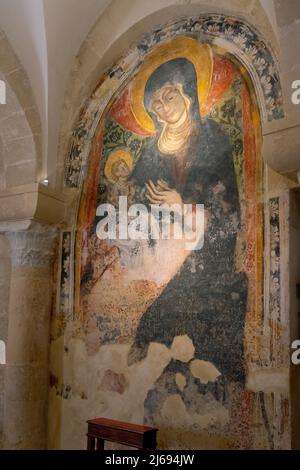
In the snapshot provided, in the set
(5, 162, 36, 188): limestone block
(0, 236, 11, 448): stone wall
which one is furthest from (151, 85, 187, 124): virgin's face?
(0, 236, 11, 448): stone wall

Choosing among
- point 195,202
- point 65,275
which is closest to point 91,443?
point 65,275

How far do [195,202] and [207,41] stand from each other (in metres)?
1.48

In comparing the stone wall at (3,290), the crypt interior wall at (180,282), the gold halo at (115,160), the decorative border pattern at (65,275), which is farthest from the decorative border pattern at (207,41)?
the stone wall at (3,290)

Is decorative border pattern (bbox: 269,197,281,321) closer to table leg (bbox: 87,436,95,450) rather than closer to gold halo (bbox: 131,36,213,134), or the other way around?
gold halo (bbox: 131,36,213,134)

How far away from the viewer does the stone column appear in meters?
5.08

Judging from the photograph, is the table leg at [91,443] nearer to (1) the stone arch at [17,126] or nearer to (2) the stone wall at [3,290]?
(2) the stone wall at [3,290]

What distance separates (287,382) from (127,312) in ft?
5.29

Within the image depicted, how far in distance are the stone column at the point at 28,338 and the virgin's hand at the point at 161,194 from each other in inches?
46.7

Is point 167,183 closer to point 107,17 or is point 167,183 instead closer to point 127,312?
point 127,312

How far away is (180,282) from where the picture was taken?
4.58m

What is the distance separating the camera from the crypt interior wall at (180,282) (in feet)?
13.4

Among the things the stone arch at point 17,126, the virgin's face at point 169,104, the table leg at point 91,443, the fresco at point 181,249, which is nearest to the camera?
the fresco at point 181,249

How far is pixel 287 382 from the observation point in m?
3.84

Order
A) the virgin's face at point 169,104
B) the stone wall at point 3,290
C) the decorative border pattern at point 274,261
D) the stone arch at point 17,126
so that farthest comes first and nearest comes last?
the stone wall at point 3,290 < the stone arch at point 17,126 < the virgin's face at point 169,104 < the decorative border pattern at point 274,261
